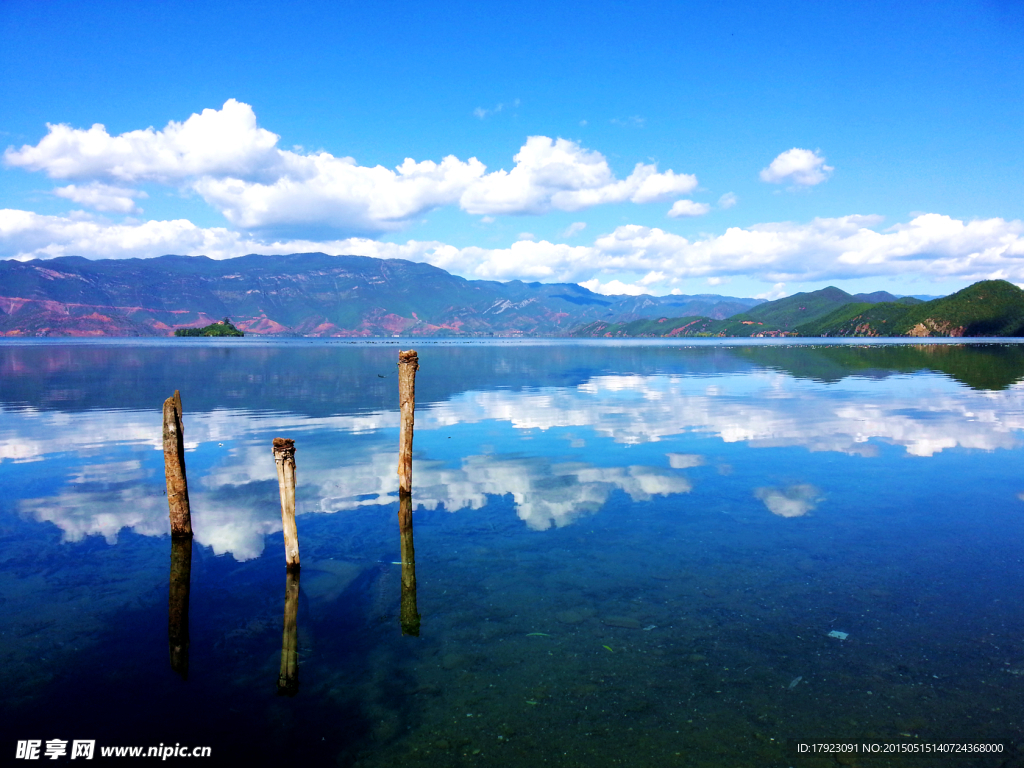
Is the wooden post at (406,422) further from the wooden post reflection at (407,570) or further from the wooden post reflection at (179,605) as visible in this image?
the wooden post reflection at (179,605)

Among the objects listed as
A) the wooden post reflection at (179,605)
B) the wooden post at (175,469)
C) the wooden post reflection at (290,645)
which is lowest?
the wooden post reflection at (179,605)

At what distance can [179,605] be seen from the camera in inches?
497

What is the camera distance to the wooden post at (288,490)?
44.2 feet

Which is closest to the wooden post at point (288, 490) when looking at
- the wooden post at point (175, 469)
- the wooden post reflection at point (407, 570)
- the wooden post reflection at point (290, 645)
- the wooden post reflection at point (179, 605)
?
the wooden post reflection at point (290, 645)

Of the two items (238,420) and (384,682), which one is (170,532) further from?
(238,420)

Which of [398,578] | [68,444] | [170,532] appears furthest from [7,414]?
[398,578]

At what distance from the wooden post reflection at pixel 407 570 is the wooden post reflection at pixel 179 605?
3.82 meters

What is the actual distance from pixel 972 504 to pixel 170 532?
2464 centimetres

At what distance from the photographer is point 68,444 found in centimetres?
2991

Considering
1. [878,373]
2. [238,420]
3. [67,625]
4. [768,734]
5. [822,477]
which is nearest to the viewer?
[768,734]

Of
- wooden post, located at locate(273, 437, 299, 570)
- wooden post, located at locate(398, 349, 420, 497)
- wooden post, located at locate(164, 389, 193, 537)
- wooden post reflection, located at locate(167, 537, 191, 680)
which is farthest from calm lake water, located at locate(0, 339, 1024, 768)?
wooden post, located at locate(398, 349, 420, 497)

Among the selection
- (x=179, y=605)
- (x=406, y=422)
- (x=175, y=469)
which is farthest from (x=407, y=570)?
(x=175, y=469)

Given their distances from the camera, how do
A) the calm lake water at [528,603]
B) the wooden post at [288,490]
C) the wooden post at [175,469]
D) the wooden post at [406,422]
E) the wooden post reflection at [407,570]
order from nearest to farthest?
the calm lake water at [528,603] → the wooden post reflection at [407,570] → the wooden post at [288,490] → the wooden post at [175,469] → the wooden post at [406,422]

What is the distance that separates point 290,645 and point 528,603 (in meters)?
4.64
